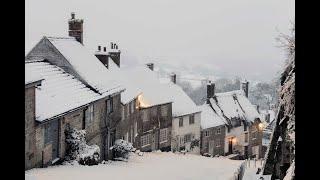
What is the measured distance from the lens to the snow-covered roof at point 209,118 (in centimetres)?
4234

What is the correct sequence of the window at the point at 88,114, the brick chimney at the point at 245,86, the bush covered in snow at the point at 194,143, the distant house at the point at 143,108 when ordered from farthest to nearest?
the brick chimney at the point at 245,86, the bush covered in snow at the point at 194,143, the distant house at the point at 143,108, the window at the point at 88,114

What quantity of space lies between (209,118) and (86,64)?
20.2m

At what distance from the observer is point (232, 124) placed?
45.0m

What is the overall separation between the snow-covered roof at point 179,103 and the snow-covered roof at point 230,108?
2.52m

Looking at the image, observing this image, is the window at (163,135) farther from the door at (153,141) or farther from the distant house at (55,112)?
the distant house at (55,112)

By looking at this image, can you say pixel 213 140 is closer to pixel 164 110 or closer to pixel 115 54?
pixel 164 110

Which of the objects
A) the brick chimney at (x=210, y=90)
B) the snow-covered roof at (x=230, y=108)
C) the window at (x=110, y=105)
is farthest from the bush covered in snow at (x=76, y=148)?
the brick chimney at (x=210, y=90)

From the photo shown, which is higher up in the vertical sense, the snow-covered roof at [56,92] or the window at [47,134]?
the snow-covered roof at [56,92]

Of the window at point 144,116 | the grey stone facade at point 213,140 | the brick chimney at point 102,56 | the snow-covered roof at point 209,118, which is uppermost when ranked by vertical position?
the brick chimney at point 102,56

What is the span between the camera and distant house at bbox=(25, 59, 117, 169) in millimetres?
16531
